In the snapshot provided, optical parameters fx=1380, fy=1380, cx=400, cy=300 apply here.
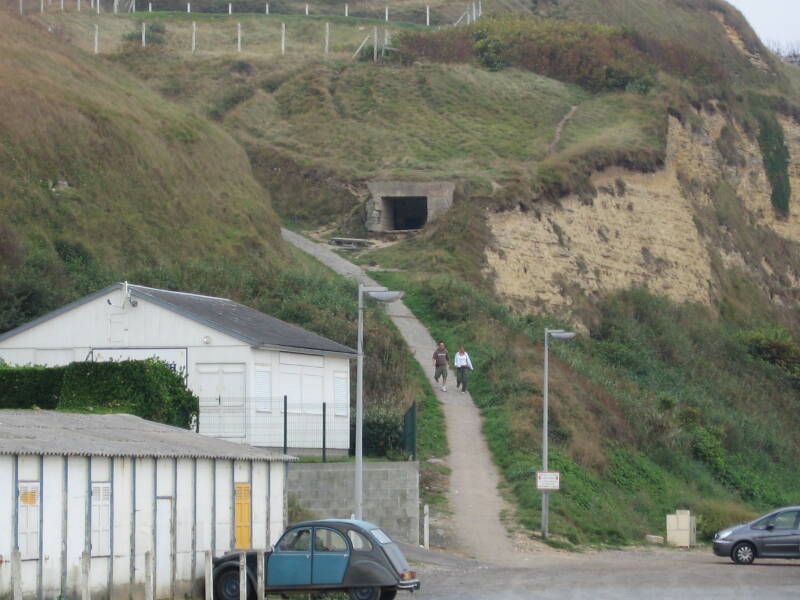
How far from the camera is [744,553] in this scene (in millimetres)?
28484

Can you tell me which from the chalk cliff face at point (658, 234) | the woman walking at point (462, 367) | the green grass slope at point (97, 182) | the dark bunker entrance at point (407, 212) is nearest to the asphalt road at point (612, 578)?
the woman walking at point (462, 367)

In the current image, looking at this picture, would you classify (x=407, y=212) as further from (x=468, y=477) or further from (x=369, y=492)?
(x=369, y=492)

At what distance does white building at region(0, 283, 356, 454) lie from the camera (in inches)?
1195

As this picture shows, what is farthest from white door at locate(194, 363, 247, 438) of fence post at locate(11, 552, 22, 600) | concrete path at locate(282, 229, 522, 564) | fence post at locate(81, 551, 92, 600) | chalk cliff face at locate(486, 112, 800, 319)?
chalk cliff face at locate(486, 112, 800, 319)

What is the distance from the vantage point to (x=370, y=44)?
85500mm

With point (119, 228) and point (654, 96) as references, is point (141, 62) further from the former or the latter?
point (119, 228)

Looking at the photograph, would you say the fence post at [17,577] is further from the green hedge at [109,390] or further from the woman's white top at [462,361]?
the woman's white top at [462,361]

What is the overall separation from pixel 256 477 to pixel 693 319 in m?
43.7

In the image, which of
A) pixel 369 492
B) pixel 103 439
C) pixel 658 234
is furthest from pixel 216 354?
pixel 658 234

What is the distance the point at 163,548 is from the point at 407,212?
47.5 metres

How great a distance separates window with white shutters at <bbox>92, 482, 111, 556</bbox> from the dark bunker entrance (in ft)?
152

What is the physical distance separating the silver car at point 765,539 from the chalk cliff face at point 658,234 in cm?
3008

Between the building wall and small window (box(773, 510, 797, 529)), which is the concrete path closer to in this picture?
small window (box(773, 510, 797, 529))

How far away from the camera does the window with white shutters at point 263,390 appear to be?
3050 centimetres
